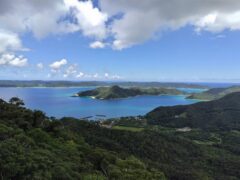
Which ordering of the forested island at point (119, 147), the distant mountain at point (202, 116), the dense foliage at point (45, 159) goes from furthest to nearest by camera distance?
the distant mountain at point (202, 116) < the forested island at point (119, 147) < the dense foliage at point (45, 159)

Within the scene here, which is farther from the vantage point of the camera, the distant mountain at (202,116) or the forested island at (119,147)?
the distant mountain at (202,116)

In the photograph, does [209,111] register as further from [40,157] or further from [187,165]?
[40,157]

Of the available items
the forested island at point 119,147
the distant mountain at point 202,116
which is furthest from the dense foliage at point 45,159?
the distant mountain at point 202,116

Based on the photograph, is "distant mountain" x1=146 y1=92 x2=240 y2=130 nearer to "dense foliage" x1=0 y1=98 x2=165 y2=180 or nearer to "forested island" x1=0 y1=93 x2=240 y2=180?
"forested island" x1=0 y1=93 x2=240 y2=180

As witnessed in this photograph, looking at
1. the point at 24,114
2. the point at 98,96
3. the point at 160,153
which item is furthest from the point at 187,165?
the point at 98,96

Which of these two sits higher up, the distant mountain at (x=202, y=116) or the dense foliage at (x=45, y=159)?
the dense foliage at (x=45, y=159)

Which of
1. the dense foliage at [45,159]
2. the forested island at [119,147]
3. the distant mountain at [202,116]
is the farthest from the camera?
the distant mountain at [202,116]

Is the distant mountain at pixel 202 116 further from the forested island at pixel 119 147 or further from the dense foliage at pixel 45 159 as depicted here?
the dense foliage at pixel 45 159

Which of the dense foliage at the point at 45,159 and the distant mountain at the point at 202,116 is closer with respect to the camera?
the dense foliage at the point at 45,159
